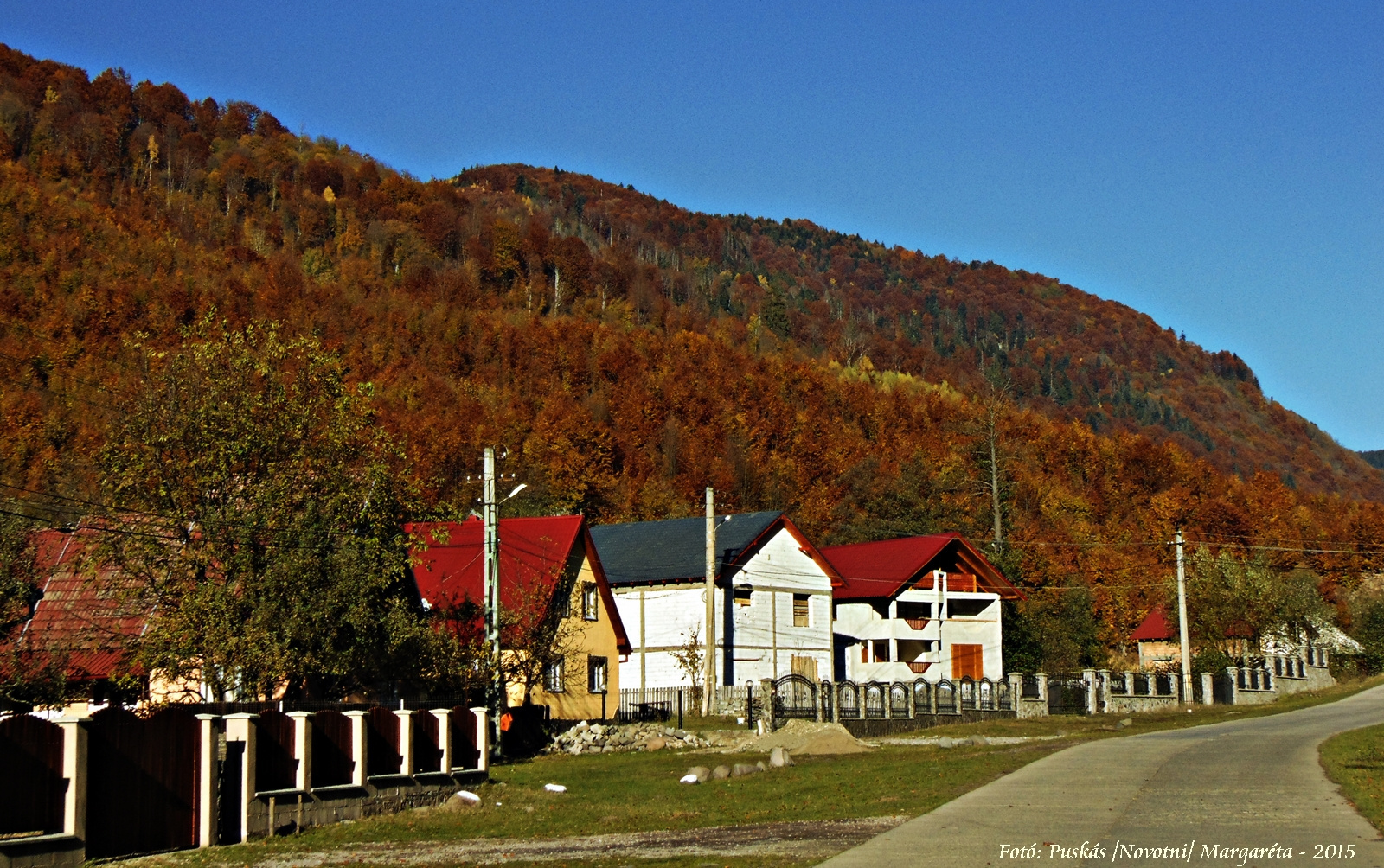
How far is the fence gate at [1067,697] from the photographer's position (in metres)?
51.3

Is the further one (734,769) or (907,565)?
(907,565)

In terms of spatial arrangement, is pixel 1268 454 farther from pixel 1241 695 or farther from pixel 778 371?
pixel 1241 695

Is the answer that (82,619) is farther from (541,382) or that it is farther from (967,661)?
(541,382)

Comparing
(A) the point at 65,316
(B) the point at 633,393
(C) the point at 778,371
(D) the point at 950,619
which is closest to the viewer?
(D) the point at 950,619

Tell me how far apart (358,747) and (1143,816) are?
1187cm

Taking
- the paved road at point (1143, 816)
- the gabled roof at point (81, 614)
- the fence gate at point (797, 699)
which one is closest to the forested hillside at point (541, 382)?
the gabled roof at point (81, 614)

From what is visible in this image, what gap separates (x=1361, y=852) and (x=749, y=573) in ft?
138

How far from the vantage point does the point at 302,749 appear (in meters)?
19.9

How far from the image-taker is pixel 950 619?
A: 64.2m

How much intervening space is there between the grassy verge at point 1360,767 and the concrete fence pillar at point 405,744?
1449 cm

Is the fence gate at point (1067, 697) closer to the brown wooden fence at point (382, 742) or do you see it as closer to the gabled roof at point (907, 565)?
the gabled roof at point (907, 565)

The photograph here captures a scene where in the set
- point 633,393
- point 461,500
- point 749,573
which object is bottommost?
point 749,573

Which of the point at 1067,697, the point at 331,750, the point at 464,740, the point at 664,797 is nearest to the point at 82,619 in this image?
the point at 464,740

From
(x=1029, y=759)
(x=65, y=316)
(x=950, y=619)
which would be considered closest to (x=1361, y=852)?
(x=1029, y=759)
